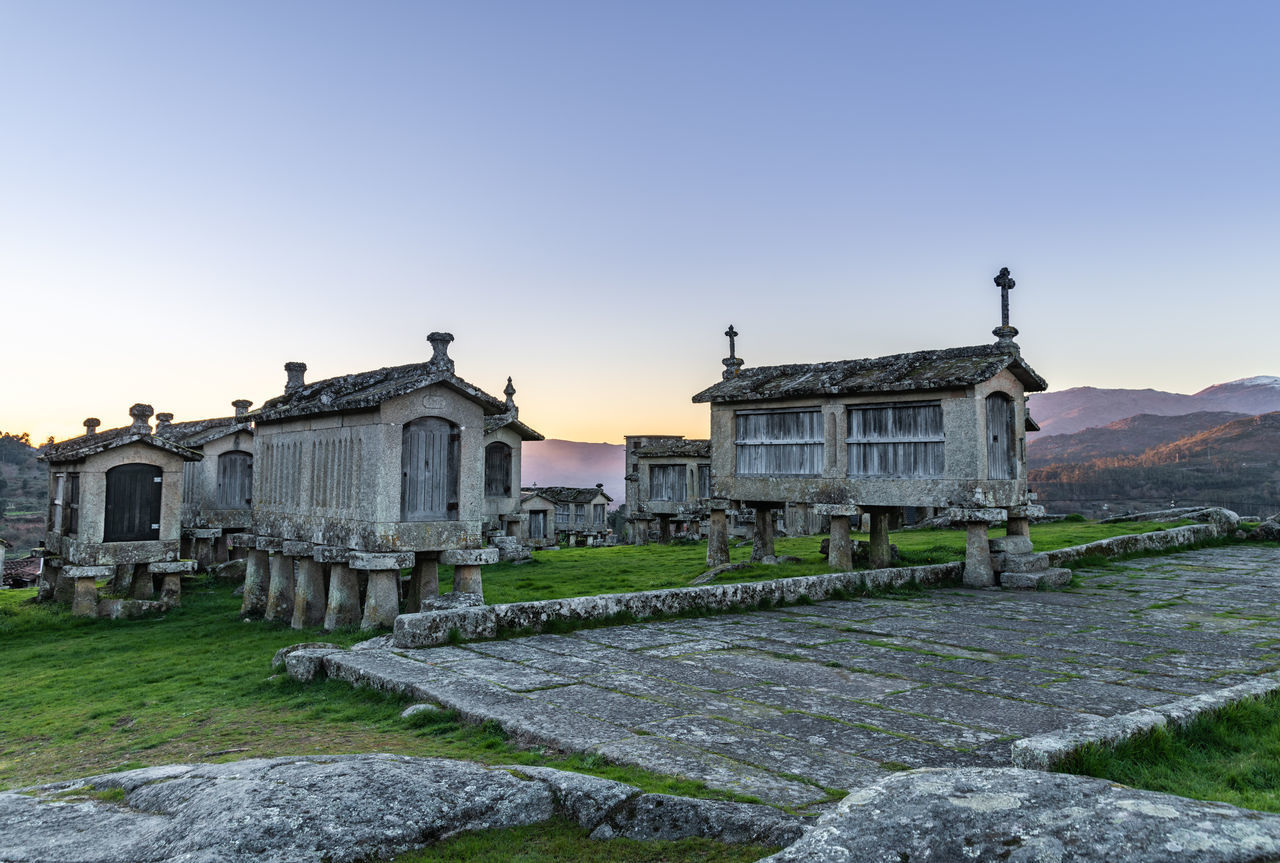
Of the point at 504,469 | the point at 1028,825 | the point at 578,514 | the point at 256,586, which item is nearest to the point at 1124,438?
the point at 578,514

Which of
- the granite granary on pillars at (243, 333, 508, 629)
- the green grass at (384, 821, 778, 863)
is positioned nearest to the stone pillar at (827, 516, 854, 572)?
the granite granary on pillars at (243, 333, 508, 629)

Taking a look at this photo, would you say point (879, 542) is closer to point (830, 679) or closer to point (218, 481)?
point (830, 679)

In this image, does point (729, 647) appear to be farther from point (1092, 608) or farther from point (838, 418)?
point (838, 418)

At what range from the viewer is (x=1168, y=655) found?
9.44 m

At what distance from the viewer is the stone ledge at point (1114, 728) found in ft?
16.3

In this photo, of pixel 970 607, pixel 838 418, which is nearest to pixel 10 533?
pixel 838 418

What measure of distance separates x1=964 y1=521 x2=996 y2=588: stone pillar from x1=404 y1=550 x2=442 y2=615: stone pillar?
35.8ft

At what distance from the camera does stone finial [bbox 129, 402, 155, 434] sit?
60.9 ft

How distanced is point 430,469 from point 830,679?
323 inches

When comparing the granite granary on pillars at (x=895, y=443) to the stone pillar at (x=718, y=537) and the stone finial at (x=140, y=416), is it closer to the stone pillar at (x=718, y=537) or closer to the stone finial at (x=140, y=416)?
the stone pillar at (x=718, y=537)

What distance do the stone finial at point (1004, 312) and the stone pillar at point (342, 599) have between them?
14.0 metres

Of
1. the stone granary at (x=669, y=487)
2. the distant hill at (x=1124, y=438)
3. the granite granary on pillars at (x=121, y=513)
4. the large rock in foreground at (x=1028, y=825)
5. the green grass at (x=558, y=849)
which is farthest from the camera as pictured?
the distant hill at (x=1124, y=438)

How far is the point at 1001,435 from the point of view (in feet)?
57.3

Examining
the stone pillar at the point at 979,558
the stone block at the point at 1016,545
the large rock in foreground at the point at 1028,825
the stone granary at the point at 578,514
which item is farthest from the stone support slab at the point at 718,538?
the stone granary at the point at 578,514
